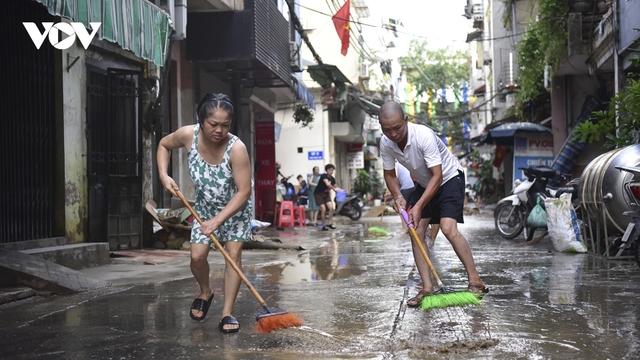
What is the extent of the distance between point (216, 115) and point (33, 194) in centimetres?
501

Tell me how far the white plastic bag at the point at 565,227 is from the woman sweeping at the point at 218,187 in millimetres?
6312

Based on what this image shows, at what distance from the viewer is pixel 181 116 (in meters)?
14.3

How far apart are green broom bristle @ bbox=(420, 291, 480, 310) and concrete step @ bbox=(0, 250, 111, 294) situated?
10.7 ft

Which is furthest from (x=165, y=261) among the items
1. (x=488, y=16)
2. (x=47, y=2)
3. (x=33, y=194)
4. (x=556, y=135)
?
(x=488, y=16)

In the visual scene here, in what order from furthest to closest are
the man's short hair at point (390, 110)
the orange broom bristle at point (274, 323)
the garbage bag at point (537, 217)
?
the garbage bag at point (537, 217), the man's short hair at point (390, 110), the orange broom bristle at point (274, 323)

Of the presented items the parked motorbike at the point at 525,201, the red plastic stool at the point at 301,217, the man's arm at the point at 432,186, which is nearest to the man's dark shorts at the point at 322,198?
the red plastic stool at the point at 301,217

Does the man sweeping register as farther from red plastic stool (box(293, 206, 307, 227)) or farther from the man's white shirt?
red plastic stool (box(293, 206, 307, 227))

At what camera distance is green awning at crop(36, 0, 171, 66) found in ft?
22.6

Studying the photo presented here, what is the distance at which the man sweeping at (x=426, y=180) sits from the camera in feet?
18.7

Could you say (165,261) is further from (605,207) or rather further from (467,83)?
(467,83)

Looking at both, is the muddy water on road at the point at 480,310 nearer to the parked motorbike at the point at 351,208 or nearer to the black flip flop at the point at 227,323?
the black flip flop at the point at 227,323

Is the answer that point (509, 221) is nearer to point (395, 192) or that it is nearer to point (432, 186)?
point (395, 192)

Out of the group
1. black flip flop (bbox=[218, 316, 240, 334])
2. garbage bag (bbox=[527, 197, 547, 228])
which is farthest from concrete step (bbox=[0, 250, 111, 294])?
garbage bag (bbox=[527, 197, 547, 228])

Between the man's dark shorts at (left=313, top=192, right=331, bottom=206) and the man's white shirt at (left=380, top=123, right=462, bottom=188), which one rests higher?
the man's white shirt at (left=380, top=123, right=462, bottom=188)
